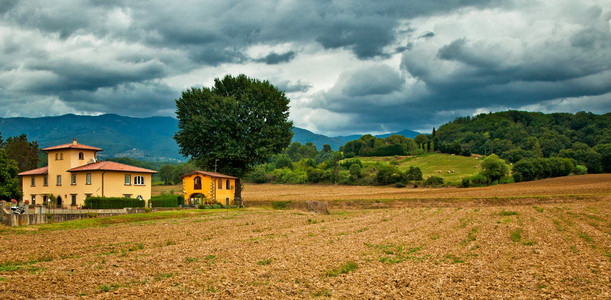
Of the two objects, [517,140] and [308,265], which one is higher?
[517,140]

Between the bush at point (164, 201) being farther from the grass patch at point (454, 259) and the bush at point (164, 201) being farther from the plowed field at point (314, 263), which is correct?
the grass patch at point (454, 259)

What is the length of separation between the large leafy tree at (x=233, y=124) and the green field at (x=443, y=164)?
2572 inches

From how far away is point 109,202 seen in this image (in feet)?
158

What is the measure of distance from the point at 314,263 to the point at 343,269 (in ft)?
5.59

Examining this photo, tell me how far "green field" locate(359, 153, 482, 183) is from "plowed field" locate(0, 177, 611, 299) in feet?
321

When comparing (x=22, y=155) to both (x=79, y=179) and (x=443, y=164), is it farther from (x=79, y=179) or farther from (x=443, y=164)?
(x=443, y=164)

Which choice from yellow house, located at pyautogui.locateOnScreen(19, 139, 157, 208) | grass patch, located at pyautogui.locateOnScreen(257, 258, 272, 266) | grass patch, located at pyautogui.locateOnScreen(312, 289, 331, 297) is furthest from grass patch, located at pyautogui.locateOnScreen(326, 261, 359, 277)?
yellow house, located at pyautogui.locateOnScreen(19, 139, 157, 208)

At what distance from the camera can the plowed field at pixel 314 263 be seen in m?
12.8

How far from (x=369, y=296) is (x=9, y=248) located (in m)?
19.3

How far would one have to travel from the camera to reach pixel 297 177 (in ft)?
442

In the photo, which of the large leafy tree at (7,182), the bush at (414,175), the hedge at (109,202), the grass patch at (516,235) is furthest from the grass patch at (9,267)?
the bush at (414,175)

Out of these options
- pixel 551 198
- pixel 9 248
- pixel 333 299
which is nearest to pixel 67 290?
pixel 333 299

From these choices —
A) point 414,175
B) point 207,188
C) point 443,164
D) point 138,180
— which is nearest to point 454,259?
point 207,188

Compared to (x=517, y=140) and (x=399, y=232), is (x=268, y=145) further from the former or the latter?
(x=517, y=140)
